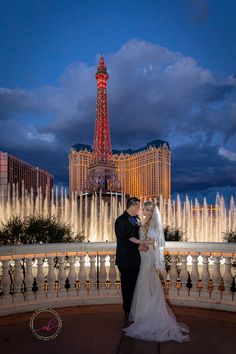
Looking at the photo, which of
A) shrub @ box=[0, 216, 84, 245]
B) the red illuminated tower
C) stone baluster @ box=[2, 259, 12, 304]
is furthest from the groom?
the red illuminated tower

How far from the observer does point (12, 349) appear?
4.18 m

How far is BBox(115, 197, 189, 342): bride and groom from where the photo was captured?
4.53 metres

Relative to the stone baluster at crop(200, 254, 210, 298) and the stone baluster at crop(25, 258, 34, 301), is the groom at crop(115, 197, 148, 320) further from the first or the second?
the stone baluster at crop(25, 258, 34, 301)

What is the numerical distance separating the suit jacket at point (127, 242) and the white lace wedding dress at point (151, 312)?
16 centimetres

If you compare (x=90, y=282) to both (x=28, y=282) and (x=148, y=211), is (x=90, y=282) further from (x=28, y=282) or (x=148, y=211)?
(x=148, y=211)

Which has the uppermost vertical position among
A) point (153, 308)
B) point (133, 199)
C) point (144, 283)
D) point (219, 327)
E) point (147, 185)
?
point (147, 185)

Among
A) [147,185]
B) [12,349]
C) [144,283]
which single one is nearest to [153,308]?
[144,283]

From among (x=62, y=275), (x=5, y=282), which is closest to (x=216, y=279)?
(x=62, y=275)

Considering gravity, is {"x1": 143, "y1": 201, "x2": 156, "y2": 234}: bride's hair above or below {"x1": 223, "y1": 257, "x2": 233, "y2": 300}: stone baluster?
above

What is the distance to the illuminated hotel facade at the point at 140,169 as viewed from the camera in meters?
99.9

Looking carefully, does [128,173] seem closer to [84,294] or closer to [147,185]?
[147,185]

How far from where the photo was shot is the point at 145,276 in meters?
4.86

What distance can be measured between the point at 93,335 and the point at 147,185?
325 feet
